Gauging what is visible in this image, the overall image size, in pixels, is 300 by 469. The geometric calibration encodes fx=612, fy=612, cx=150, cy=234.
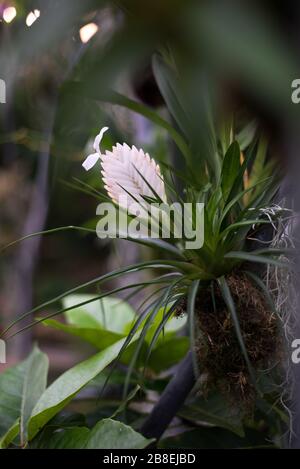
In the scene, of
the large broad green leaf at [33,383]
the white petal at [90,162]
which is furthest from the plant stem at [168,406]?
the white petal at [90,162]

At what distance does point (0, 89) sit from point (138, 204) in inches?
7.3

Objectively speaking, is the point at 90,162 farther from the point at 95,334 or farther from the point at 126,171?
the point at 95,334

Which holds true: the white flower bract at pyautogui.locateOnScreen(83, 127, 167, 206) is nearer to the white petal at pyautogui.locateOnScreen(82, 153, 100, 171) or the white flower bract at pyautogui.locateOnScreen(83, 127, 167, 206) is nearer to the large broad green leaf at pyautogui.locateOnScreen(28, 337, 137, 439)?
the white petal at pyautogui.locateOnScreen(82, 153, 100, 171)

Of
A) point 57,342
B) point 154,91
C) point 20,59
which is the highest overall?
point 154,91

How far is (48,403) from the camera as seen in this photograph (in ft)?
2.09

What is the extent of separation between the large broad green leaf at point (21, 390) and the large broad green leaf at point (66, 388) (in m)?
0.03

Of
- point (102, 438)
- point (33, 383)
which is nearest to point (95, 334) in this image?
point (33, 383)

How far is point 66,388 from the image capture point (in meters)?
0.64

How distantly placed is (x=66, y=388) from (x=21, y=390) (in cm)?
14

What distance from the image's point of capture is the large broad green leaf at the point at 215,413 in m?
0.67

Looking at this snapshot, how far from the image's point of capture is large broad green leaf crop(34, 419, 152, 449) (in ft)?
1.76

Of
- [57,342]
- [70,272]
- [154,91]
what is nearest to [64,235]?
[70,272]

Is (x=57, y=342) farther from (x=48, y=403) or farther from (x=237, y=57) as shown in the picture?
(x=237, y=57)

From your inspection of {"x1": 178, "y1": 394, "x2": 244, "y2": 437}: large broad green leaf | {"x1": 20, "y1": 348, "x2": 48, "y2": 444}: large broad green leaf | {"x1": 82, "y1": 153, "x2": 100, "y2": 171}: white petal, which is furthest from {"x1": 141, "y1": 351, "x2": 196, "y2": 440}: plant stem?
{"x1": 82, "y1": 153, "x2": 100, "y2": 171}: white petal
